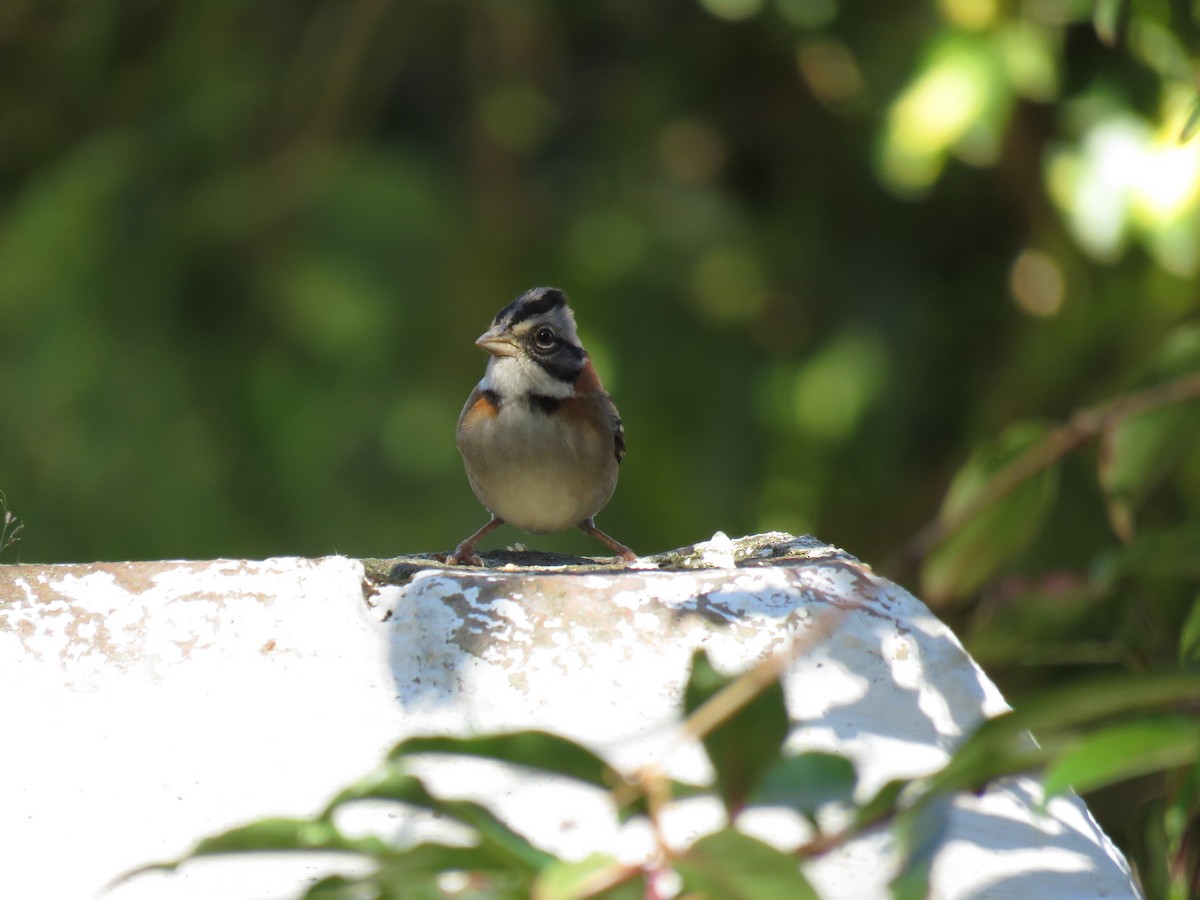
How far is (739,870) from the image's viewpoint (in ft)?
3.38

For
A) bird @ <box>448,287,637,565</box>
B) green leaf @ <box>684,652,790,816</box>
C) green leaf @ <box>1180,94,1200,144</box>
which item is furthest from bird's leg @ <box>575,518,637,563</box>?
green leaf @ <box>684,652,790,816</box>

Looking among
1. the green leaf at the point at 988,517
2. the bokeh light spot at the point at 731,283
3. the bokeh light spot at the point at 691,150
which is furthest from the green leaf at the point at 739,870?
the bokeh light spot at the point at 691,150

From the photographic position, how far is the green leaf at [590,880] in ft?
3.29

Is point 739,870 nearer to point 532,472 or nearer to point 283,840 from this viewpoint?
point 283,840

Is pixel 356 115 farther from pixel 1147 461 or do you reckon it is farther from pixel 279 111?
pixel 1147 461

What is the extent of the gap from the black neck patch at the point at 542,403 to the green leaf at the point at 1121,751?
244 cm

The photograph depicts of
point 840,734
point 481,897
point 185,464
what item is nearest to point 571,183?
point 185,464

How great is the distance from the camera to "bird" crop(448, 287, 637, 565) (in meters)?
3.41

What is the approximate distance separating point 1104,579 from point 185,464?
3632mm

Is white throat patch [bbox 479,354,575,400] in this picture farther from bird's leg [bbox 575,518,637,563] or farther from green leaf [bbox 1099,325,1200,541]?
green leaf [bbox 1099,325,1200,541]

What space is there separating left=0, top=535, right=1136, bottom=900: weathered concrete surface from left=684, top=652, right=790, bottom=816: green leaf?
0.40 meters

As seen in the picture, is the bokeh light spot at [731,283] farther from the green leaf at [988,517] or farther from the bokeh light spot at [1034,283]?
the green leaf at [988,517]

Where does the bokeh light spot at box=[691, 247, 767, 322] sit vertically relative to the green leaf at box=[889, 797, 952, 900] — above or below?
above

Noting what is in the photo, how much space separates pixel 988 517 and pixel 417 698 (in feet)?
3.07
